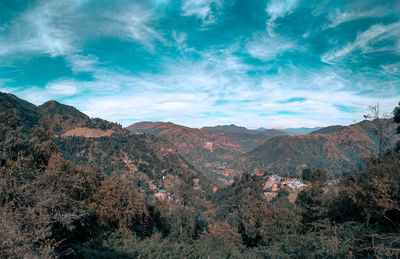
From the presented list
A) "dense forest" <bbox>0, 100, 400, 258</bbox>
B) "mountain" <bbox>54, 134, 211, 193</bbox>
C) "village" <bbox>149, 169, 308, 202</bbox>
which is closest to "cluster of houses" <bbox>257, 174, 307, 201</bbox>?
"village" <bbox>149, 169, 308, 202</bbox>

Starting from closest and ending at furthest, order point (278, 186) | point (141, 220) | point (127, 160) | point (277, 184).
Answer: point (141, 220), point (278, 186), point (277, 184), point (127, 160)

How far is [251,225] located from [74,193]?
24544 mm

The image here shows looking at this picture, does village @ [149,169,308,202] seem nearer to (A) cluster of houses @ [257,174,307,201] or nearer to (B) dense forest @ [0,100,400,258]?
(A) cluster of houses @ [257,174,307,201]

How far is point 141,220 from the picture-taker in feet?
76.5

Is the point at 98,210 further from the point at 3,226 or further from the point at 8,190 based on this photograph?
the point at 3,226

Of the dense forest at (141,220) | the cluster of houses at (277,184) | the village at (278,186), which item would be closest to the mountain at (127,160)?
the village at (278,186)

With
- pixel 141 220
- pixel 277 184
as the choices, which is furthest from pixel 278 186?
pixel 141 220

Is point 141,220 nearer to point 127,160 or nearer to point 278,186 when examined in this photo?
point 278,186

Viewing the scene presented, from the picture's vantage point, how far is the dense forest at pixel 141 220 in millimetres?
8070

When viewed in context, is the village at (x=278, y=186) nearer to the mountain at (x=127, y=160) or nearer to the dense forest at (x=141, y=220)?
the mountain at (x=127, y=160)

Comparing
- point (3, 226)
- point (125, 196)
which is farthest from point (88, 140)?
point (3, 226)

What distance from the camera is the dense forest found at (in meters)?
8.07

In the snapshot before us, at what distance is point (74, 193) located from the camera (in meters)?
18.6

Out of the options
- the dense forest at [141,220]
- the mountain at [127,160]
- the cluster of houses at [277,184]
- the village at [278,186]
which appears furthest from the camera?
the mountain at [127,160]
